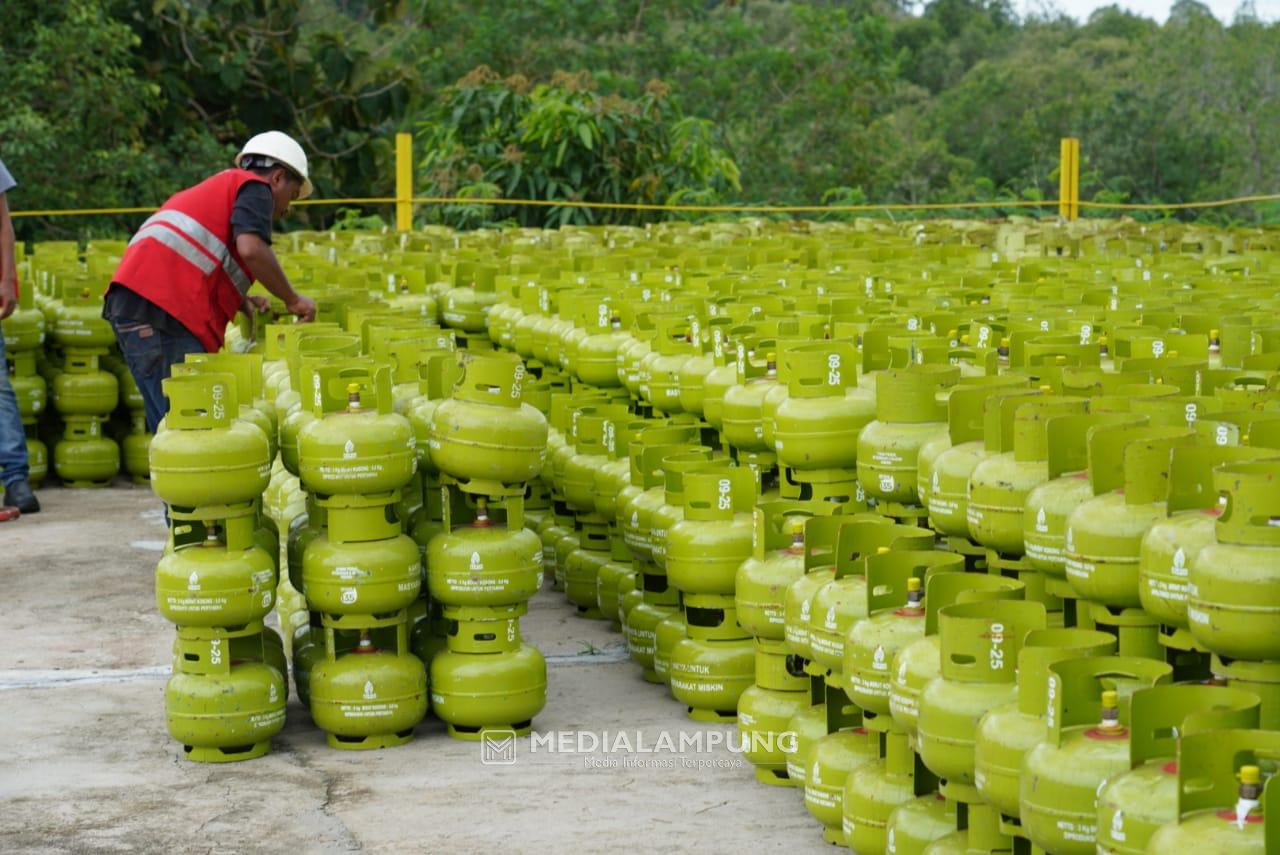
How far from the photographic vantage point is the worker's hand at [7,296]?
34.1ft

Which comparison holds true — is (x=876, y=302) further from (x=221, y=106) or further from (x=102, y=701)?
(x=221, y=106)

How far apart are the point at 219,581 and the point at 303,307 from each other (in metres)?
2.75

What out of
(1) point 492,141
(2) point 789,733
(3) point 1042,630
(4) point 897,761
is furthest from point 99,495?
(1) point 492,141

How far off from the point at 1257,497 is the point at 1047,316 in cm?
414

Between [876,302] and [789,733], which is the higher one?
[876,302]

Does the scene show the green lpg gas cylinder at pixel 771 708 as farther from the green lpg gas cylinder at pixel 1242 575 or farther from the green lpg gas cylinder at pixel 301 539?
the green lpg gas cylinder at pixel 1242 575

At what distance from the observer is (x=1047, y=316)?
8.20 metres

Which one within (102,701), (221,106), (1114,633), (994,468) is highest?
(221,106)

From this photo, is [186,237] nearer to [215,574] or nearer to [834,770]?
[215,574]

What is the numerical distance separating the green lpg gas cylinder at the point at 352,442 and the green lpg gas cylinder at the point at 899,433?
148 centimetres

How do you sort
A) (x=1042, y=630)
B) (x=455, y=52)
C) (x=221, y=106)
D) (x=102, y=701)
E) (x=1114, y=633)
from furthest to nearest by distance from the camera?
(x=455, y=52), (x=221, y=106), (x=102, y=701), (x=1114, y=633), (x=1042, y=630)

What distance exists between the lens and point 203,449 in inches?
246

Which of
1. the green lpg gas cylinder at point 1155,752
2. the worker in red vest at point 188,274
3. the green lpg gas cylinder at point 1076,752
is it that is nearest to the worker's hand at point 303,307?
the worker in red vest at point 188,274

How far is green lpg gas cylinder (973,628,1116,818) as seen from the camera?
4.24 m
